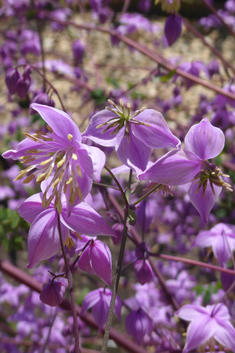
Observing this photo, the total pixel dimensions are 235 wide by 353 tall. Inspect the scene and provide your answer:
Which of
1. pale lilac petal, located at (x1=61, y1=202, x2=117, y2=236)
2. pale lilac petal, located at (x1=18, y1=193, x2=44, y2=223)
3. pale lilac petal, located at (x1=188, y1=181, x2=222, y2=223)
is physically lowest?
pale lilac petal, located at (x1=18, y1=193, x2=44, y2=223)

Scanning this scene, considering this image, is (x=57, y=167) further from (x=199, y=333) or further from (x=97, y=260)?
(x=199, y=333)

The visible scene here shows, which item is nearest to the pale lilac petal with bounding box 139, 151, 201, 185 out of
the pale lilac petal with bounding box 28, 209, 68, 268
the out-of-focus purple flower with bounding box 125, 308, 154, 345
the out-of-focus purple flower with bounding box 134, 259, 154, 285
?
the pale lilac petal with bounding box 28, 209, 68, 268

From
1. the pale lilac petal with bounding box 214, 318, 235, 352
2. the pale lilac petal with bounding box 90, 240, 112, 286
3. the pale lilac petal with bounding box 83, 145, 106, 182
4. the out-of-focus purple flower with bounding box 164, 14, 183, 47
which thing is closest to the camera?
the pale lilac petal with bounding box 83, 145, 106, 182

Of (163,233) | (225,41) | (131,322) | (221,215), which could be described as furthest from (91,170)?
(225,41)

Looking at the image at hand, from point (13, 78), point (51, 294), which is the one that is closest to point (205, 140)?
point (51, 294)

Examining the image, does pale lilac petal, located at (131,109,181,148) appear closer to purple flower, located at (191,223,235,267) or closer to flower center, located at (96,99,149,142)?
flower center, located at (96,99,149,142)

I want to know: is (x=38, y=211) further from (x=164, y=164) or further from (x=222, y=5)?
(x=222, y=5)
